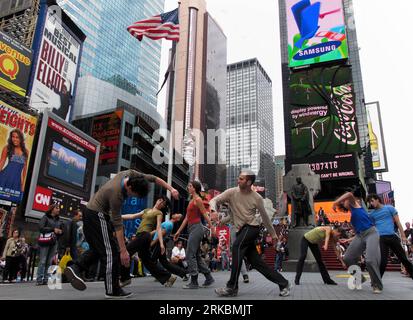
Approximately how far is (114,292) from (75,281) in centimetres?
69

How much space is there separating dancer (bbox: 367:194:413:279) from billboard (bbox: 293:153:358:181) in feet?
119

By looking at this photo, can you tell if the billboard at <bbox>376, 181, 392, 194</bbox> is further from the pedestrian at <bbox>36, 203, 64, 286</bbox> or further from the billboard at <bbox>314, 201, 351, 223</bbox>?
the pedestrian at <bbox>36, 203, 64, 286</bbox>

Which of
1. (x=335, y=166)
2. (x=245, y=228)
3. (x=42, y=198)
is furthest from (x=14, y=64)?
→ (x=335, y=166)

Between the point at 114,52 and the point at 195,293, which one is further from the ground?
the point at 114,52

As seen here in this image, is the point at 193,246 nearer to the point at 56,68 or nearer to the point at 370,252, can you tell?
the point at 370,252

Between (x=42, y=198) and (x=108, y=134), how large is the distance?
30461mm

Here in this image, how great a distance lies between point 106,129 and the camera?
52.2 m

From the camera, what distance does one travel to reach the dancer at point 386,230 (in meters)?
6.47

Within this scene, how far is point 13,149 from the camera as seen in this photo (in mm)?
22797

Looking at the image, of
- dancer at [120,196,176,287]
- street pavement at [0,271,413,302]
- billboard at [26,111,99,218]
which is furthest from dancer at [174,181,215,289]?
billboard at [26,111,99,218]

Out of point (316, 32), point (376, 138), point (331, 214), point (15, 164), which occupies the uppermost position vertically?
point (316, 32)

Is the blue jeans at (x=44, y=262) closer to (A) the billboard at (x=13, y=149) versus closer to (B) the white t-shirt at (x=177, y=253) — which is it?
(B) the white t-shirt at (x=177, y=253)

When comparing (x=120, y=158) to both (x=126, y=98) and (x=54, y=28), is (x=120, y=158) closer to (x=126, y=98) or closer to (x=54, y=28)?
(x=54, y=28)

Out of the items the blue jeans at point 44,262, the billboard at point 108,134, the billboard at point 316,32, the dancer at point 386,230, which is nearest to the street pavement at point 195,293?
the dancer at point 386,230
